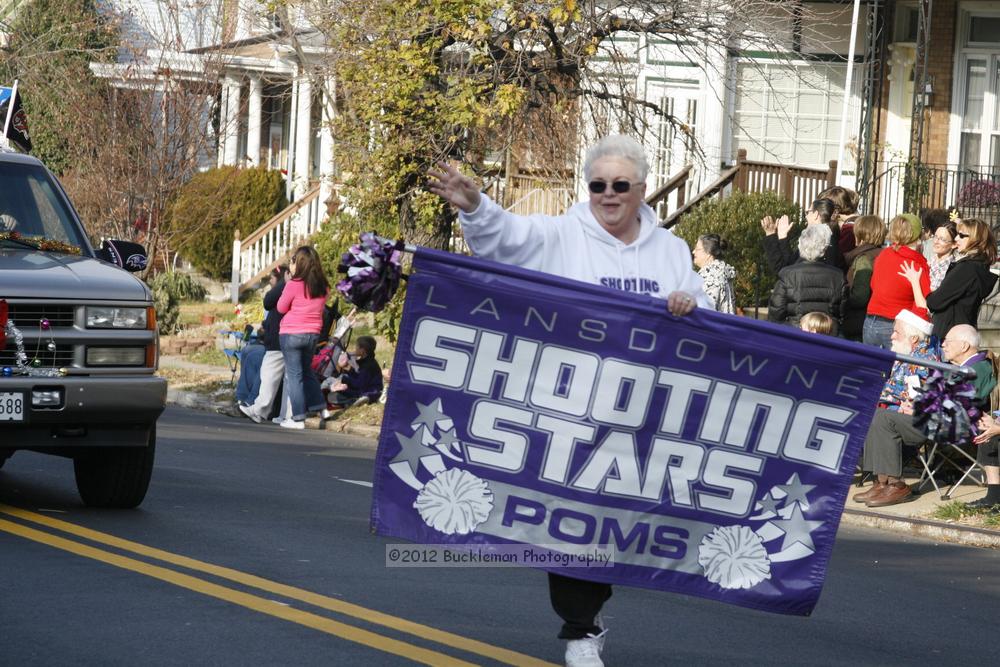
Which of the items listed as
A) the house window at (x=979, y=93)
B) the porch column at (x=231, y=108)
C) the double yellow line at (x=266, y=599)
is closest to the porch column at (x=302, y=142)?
the porch column at (x=231, y=108)

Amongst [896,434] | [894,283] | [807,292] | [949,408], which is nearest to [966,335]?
[896,434]

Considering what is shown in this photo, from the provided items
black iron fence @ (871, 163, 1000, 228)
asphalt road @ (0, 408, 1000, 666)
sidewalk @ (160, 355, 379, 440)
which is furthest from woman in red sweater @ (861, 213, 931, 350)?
black iron fence @ (871, 163, 1000, 228)

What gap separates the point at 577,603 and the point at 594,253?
1351 mm

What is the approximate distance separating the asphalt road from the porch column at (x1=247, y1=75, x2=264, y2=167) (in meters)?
22.3

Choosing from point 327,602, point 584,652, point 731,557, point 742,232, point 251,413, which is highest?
point 742,232

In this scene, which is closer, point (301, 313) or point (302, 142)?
point (301, 313)

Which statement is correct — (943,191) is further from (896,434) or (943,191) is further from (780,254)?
(896,434)

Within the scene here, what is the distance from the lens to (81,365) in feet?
29.9

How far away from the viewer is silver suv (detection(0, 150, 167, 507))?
29.1 feet

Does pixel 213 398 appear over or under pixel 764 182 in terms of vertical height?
under

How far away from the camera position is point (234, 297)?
89.0 feet

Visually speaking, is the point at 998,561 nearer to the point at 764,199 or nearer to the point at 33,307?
the point at 33,307

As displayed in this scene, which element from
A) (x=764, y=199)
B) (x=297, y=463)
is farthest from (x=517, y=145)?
(x=297, y=463)

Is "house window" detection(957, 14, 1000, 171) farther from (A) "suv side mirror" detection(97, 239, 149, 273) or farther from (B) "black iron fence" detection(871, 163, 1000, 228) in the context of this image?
(A) "suv side mirror" detection(97, 239, 149, 273)
